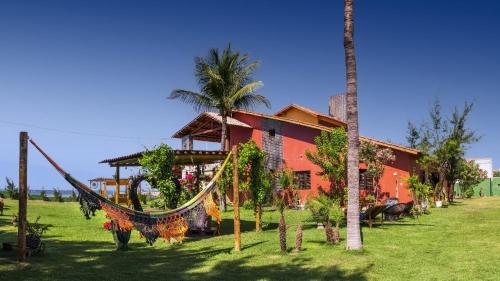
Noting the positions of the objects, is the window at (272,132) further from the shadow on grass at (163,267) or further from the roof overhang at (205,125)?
the shadow on grass at (163,267)

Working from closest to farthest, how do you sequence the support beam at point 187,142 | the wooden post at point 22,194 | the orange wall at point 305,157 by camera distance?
the wooden post at point 22,194 → the orange wall at point 305,157 → the support beam at point 187,142

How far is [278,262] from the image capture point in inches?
383

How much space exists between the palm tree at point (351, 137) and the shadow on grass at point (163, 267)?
1512mm

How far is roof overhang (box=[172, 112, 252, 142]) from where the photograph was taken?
97.5ft

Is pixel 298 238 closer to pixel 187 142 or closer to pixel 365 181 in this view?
pixel 365 181

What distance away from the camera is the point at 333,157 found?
23516mm

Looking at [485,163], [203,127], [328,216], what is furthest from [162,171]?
[485,163]

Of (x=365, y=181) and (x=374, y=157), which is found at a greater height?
(x=374, y=157)

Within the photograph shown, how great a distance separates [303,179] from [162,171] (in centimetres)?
1461

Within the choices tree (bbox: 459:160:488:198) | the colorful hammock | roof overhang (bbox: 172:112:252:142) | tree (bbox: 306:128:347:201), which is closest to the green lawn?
the colorful hammock

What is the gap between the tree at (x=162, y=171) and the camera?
46.6ft

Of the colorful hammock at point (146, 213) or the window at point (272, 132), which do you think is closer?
the colorful hammock at point (146, 213)

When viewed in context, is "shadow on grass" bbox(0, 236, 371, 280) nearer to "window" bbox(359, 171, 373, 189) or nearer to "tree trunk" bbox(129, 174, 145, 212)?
"tree trunk" bbox(129, 174, 145, 212)

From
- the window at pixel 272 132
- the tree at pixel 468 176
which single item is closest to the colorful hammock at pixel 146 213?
the window at pixel 272 132
